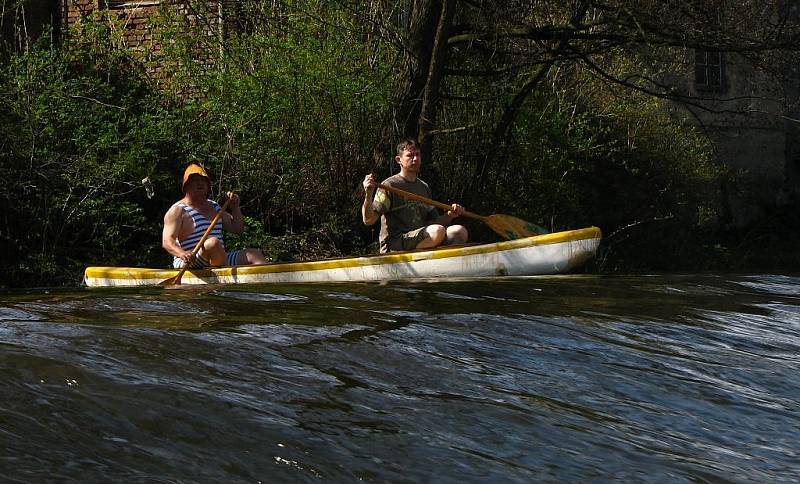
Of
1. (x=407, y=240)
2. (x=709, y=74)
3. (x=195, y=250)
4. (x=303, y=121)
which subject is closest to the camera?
(x=195, y=250)

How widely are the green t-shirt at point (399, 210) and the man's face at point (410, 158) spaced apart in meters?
0.12

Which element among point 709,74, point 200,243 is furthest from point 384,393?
point 709,74

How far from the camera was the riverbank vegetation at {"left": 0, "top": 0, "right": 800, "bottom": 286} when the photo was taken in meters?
12.9

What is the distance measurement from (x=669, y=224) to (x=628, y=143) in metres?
1.44

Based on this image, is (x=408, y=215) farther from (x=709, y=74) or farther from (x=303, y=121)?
(x=709, y=74)

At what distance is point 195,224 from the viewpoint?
396 inches

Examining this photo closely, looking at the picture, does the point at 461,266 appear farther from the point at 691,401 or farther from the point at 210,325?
the point at 691,401

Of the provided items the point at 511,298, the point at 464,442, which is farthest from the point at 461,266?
the point at 464,442

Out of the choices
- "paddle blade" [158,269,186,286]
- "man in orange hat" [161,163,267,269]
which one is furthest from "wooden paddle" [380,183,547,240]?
"paddle blade" [158,269,186,286]

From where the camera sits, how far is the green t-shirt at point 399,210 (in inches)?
409

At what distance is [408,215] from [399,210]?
0.10m

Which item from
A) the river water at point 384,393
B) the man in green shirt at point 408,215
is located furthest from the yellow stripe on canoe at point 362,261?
the river water at point 384,393

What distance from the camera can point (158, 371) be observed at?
4562 millimetres

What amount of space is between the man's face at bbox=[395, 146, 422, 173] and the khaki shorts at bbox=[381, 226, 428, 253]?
1.76ft
